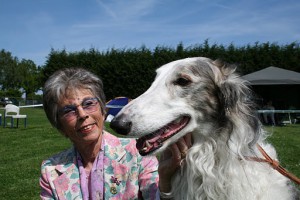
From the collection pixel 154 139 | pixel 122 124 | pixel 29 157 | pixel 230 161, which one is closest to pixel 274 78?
pixel 29 157

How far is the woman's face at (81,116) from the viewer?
315cm

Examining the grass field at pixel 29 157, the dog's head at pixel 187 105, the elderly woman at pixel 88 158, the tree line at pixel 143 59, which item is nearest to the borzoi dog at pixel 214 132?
the dog's head at pixel 187 105

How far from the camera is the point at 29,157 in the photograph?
944cm

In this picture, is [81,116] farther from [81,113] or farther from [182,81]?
[182,81]

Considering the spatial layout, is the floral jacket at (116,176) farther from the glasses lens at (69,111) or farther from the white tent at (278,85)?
the white tent at (278,85)

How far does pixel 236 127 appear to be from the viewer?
9.01 feet

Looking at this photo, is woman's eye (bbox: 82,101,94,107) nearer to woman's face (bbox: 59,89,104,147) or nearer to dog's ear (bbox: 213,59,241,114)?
woman's face (bbox: 59,89,104,147)

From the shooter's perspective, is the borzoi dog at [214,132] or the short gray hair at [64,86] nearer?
the borzoi dog at [214,132]

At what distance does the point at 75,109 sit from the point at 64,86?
0.80 feet

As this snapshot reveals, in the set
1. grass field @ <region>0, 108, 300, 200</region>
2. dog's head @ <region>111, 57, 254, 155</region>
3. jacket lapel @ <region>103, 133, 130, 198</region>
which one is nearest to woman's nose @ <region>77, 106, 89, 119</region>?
jacket lapel @ <region>103, 133, 130, 198</region>

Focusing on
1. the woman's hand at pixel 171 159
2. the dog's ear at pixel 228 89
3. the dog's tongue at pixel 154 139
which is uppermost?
the dog's ear at pixel 228 89

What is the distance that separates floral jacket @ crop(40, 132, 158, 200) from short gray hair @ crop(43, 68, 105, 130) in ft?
1.35

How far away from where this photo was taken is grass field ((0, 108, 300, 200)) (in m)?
6.45

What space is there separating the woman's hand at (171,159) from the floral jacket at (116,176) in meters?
0.23
